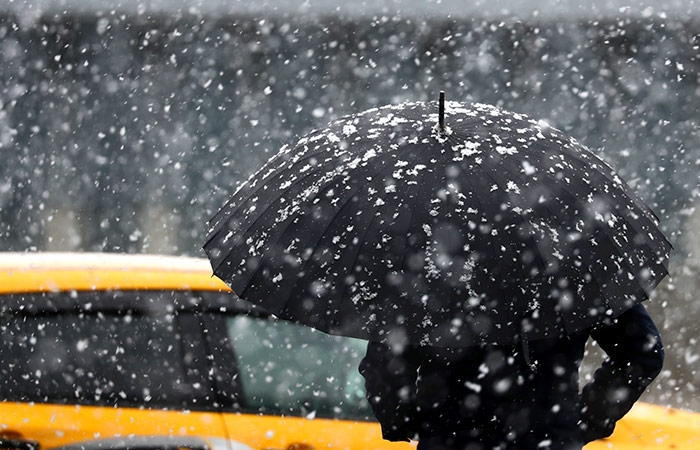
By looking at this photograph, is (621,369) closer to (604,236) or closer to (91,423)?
(604,236)

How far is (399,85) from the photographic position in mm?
7152

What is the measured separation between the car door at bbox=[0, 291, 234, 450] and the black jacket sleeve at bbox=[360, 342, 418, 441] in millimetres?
876

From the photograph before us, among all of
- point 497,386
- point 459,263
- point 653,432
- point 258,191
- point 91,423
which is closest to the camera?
point 459,263

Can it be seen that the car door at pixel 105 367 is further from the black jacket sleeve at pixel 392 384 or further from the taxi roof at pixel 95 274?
the black jacket sleeve at pixel 392 384

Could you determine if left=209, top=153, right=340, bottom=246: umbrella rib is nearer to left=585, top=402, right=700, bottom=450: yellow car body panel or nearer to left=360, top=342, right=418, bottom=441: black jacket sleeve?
left=360, top=342, right=418, bottom=441: black jacket sleeve

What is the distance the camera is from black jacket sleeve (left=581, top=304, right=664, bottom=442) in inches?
77.6

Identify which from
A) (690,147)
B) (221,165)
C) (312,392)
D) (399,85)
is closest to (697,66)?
(690,147)

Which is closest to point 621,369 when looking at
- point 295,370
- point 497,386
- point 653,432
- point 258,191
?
point 497,386

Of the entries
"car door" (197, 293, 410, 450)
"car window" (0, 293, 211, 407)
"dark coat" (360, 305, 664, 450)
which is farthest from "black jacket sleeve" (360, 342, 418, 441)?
"car window" (0, 293, 211, 407)

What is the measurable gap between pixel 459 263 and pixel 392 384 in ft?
1.26

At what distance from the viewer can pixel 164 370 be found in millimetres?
2832

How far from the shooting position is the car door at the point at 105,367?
272 cm

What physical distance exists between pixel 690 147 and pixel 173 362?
5.45 m

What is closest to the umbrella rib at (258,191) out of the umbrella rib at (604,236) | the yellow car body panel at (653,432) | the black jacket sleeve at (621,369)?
the umbrella rib at (604,236)
